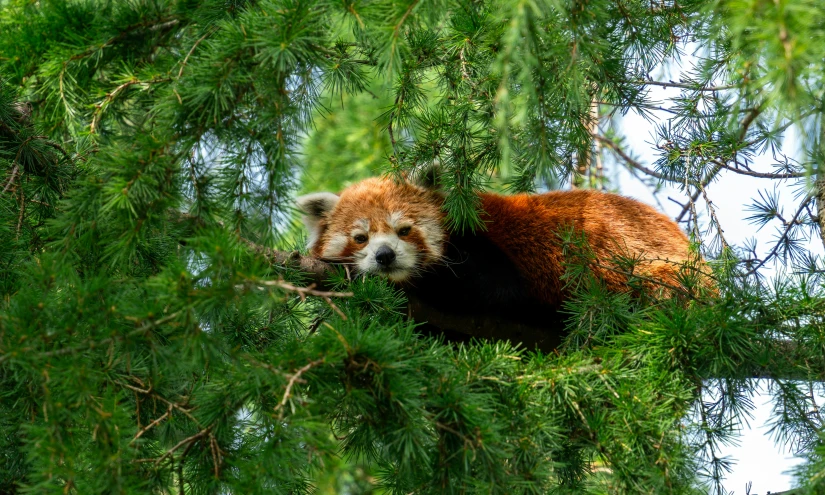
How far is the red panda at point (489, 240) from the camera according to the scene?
4020 millimetres

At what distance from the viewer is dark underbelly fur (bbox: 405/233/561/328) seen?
396 centimetres

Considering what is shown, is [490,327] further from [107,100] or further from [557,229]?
[107,100]

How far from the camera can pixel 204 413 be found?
2.41m

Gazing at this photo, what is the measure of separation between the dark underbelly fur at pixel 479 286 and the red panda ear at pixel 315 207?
87 cm

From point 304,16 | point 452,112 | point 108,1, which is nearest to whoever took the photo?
point 304,16

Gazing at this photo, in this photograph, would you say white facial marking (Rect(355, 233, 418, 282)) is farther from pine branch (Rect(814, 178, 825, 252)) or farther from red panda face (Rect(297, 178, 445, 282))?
pine branch (Rect(814, 178, 825, 252))

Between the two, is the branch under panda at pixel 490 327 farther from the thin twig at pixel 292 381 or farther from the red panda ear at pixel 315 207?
the thin twig at pixel 292 381

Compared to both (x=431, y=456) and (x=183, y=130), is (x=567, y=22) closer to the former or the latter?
(x=183, y=130)

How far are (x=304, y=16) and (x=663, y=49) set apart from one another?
2.02 m

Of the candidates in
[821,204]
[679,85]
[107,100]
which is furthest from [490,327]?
[107,100]

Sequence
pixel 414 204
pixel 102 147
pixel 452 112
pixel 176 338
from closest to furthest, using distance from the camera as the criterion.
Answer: pixel 176 338 → pixel 102 147 → pixel 452 112 → pixel 414 204

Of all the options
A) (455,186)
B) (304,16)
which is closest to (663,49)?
(455,186)

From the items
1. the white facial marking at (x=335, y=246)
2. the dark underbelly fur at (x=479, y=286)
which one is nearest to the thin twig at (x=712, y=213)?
the dark underbelly fur at (x=479, y=286)

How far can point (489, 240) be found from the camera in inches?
166
